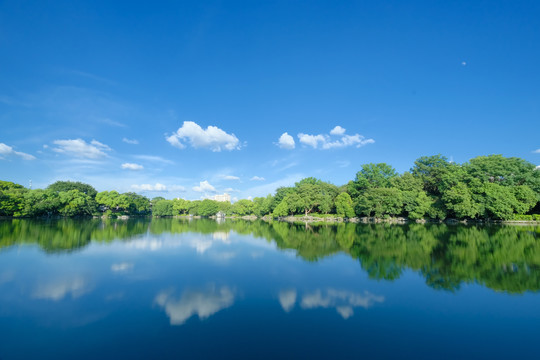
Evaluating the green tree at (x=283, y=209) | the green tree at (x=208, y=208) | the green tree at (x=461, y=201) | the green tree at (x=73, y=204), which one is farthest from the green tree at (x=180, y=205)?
the green tree at (x=461, y=201)

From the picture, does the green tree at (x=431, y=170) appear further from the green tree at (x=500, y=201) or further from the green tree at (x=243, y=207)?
the green tree at (x=243, y=207)

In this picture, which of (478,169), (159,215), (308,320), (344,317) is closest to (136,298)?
(308,320)

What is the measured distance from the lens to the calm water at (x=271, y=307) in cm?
536

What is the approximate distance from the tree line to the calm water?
28.6 m

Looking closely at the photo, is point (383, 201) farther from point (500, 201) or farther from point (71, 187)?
point (71, 187)

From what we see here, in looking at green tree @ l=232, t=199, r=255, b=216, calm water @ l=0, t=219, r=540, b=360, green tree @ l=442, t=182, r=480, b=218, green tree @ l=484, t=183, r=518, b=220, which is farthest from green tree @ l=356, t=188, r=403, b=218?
green tree @ l=232, t=199, r=255, b=216

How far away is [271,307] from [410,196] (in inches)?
1795

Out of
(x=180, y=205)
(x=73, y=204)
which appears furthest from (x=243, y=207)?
(x=73, y=204)

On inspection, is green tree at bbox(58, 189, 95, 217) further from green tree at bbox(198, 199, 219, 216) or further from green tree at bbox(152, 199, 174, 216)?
green tree at bbox(198, 199, 219, 216)

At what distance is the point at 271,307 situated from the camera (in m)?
7.56

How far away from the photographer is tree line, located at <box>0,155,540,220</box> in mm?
36781

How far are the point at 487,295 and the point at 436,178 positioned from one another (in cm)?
5006

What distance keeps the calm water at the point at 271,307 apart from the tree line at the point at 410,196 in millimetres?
28591

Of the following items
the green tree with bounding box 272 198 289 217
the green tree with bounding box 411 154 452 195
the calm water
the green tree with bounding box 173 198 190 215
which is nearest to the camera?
the calm water
